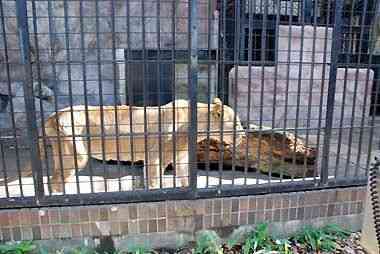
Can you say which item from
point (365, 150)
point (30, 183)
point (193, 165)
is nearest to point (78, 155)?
point (30, 183)

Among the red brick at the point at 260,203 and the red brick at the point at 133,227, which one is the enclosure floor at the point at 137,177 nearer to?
the red brick at the point at 260,203

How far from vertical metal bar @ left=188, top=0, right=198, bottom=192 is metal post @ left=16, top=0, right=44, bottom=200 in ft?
3.81

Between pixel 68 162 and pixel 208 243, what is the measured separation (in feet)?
4.56

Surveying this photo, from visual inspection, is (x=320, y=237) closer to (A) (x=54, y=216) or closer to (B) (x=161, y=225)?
(B) (x=161, y=225)

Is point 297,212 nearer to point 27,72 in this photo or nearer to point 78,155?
point 78,155

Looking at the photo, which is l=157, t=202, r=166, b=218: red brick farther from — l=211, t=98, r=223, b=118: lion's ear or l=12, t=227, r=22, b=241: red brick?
l=12, t=227, r=22, b=241: red brick

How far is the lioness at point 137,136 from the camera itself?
3205 mm

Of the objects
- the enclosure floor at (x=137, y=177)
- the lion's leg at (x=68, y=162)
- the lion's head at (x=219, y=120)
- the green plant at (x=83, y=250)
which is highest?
the lion's head at (x=219, y=120)

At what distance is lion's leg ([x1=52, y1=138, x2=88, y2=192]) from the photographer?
10.6ft

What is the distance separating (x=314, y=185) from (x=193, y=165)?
1122 mm

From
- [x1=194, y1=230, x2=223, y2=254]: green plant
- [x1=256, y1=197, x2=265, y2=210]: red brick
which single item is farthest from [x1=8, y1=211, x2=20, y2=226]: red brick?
[x1=256, y1=197, x2=265, y2=210]: red brick

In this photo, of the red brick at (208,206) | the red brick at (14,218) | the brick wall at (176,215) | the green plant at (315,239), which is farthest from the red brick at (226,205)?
the red brick at (14,218)

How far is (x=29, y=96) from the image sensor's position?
9.20ft

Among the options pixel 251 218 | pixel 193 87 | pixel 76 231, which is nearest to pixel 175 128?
pixel 193 87
